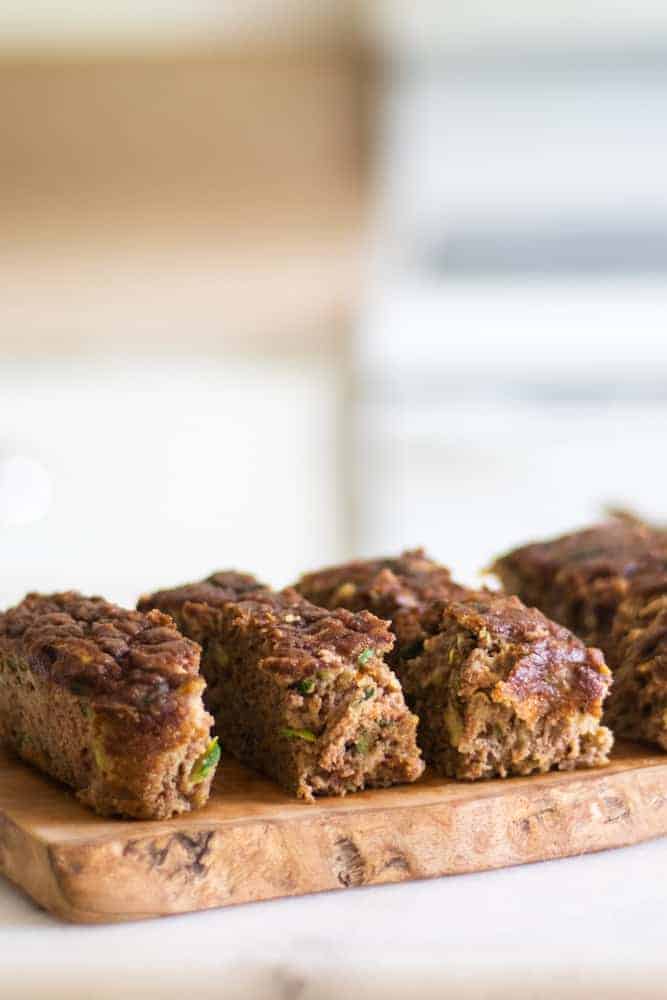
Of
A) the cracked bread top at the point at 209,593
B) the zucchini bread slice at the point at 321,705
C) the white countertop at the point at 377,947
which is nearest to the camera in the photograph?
the white countertop at the point at 377,947

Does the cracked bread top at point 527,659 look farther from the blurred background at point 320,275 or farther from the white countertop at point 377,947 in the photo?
the blurred background at point 320,275

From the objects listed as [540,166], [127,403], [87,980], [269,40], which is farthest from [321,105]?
[87,980]

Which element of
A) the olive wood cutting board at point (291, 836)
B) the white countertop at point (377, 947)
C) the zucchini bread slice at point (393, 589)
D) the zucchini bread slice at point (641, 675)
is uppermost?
the zucchini bread slice at point (393, 589)

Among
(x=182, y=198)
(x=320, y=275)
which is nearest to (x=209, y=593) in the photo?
Answer: (x=320, y=275)

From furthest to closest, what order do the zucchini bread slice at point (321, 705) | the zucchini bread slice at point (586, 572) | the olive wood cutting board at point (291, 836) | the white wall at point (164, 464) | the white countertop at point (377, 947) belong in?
the white wall at point (164, 464) → the zucchini bread slice at point (586, 572) → the zucchini bread slice at point (321, 705) → the olive wood cutting board at point (291, 836) → the white countertop at point (377, 947)

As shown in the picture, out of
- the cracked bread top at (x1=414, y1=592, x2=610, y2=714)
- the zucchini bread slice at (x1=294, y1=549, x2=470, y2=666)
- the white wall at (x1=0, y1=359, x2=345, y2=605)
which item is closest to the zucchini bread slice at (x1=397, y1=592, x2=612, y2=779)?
the cracked bread top at (x1=414, y1=592, x2=610, y2=714)

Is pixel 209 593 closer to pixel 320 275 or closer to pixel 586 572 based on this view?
pixel 586 572

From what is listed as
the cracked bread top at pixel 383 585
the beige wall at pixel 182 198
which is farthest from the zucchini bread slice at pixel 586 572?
the beige wall at pixel 182 198

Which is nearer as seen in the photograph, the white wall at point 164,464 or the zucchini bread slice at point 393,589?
the zucchini bread slice at point 393,589
